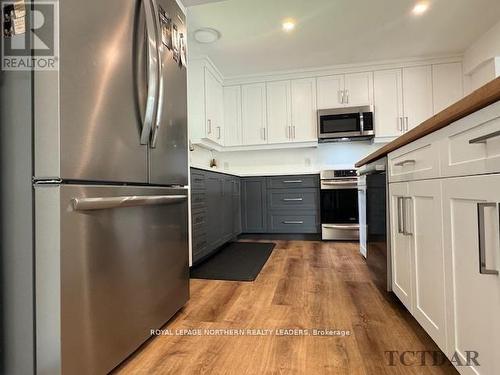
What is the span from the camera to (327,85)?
13.0ft

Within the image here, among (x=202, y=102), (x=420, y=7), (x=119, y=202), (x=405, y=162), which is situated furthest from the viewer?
(x=202, y=102)

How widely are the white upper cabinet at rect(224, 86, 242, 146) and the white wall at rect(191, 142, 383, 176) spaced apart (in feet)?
1.05

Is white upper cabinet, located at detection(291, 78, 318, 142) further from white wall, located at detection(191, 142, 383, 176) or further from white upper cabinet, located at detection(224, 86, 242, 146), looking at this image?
white upper cabinet, located at detection(224, 86, 242, 146)

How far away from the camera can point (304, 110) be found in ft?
13.3

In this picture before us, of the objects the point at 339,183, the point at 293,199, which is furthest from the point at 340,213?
the point at 293,199

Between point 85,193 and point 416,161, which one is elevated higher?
point 416,161

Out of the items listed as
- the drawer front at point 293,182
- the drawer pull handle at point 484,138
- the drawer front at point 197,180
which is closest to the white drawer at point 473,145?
the drawer pull handle at point 484,138

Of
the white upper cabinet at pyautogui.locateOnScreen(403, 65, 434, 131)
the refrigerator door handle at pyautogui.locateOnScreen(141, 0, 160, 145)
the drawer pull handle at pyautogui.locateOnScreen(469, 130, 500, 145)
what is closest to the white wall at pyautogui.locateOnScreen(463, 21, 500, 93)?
the white upper cabinet at pyautogui.locateOnScreen(403, 65, 434, 131)

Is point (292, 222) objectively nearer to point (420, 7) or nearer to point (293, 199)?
point (293, 199)

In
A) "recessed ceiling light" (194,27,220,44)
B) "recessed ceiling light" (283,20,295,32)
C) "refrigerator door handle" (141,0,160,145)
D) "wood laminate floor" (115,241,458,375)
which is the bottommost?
"wood laminate floor" (115,241,458,375)

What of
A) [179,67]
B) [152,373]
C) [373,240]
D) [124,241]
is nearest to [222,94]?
[179,67]

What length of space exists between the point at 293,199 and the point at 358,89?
6.08 ft

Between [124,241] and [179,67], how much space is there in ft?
3.39

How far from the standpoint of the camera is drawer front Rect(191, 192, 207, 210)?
231 cm
